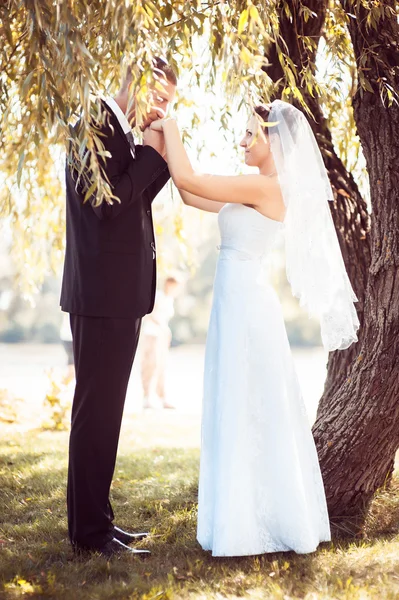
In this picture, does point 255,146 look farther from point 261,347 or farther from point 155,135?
point 261,347

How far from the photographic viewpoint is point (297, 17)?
4.21 metres

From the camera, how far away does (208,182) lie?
3094 mm

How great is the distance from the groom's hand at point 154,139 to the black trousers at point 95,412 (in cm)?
73

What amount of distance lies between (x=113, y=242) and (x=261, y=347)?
2.60 ft

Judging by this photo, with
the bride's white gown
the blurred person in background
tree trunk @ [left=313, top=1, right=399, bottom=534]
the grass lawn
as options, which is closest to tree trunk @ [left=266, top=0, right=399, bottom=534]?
tree trunk @ [left=313, top=1, right=399, bottom=534]

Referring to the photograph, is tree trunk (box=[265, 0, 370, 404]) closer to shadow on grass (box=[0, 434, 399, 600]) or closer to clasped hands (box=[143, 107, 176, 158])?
shadow on grass (box=[0, 434, 399, 600])

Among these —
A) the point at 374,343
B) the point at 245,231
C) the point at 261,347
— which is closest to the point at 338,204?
the point at 374,343

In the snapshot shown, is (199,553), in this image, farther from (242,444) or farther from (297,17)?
(297,17)

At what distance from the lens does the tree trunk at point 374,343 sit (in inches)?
143

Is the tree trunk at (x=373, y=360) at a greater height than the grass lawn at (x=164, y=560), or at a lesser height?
greater

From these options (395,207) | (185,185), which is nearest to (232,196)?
(185,185)

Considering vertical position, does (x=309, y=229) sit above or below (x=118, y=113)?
below

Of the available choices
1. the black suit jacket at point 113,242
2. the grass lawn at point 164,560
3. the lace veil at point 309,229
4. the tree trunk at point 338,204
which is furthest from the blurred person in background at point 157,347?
the black suit jacket at point 113,242

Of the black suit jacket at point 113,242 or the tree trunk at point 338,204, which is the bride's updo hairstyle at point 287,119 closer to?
the black suit jacket at point 113,242
